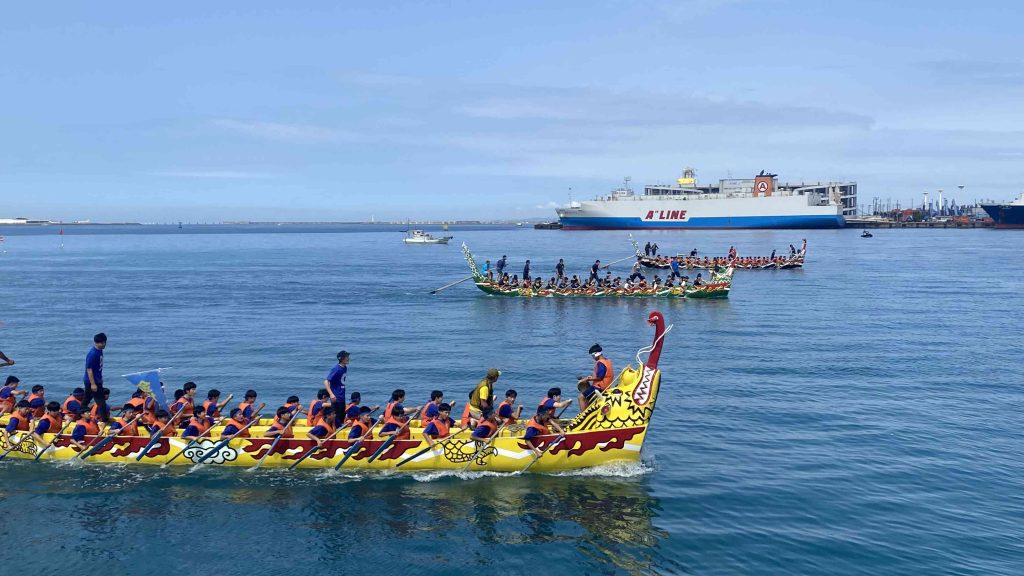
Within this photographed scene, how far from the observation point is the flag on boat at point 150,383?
62.4 feet

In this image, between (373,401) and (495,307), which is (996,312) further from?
(373,401)

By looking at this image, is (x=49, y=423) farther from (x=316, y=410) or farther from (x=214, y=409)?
(x=316, y=410)

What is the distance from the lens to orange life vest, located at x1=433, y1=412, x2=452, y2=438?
18156mm

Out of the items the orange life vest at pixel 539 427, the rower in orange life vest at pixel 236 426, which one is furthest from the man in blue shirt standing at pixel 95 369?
the orange life vest at pixel 539 427

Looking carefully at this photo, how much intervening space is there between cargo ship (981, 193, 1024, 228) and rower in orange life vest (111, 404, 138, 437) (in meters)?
190

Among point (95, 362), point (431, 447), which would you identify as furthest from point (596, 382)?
point (95, 362)

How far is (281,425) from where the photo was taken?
1872 centimetres

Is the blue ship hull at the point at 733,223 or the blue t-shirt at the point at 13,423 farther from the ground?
the blue ship hull at the point at 733,223

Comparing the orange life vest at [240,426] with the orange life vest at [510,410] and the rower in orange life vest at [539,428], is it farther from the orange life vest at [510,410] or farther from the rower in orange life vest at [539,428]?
the rower in orange life vest at [539,428]

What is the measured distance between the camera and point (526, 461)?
59.6 ft

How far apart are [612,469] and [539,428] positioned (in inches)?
83.5

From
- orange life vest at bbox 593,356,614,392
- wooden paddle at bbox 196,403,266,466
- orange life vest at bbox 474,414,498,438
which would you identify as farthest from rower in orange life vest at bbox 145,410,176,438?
orange life vest at bbox 593,356,614,392

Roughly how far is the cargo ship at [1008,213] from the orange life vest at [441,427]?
186 metres

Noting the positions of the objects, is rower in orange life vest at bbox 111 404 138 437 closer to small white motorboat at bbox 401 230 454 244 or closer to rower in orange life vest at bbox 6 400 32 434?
rower in orange life vest at bbox 6 400 32 434
